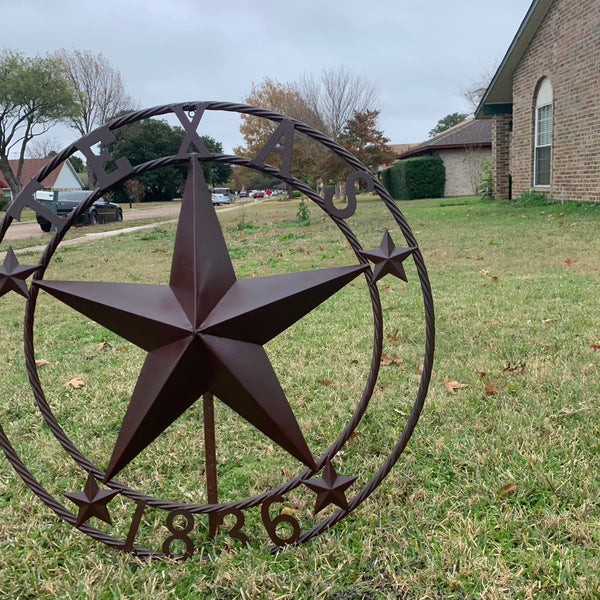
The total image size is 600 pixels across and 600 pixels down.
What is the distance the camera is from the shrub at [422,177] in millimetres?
26547

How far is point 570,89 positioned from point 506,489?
1277 cm

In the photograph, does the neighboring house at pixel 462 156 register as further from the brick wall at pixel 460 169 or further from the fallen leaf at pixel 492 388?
the fallen leaf at pixel 492 388

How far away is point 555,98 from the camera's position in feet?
42.6

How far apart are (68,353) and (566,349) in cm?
376

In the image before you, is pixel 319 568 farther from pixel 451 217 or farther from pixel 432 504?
pixel 451 217

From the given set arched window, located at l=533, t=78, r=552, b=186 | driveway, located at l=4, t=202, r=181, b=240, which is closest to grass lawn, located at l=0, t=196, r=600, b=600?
arched window, located at l=533, t=78, r=552, b=186

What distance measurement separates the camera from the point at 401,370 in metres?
3.58

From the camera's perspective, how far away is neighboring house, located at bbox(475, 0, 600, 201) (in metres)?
11.6

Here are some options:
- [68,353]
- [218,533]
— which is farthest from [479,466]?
[68,353]

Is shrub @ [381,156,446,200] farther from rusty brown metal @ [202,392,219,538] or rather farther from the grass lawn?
rusty brown metal @ [202,392,219,538]

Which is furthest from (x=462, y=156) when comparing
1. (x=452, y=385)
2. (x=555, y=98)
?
(x=452, y=385)

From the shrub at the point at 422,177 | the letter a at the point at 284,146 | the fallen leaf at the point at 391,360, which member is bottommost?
the fallen leaf at the point at 391,360

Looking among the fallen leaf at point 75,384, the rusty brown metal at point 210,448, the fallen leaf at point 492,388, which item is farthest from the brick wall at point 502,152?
the rusty brown metal at point 210,448

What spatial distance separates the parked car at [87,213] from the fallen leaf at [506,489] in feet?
54.1
